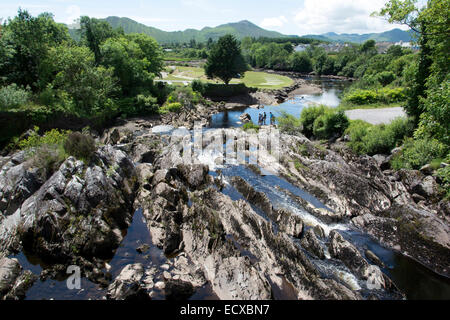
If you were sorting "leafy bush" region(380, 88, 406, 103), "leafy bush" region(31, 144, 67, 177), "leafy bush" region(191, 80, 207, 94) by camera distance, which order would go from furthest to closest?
"leafy bush" region(191, 80, 207, 94) → "leafy bush" region(380, 88, 406, 103) → "leafy bush" region(31, 144, 67, 177)

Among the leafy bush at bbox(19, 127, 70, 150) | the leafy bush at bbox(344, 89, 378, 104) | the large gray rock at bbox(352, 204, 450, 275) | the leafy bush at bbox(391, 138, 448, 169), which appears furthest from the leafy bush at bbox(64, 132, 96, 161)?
the leafy bush at bbox(344, 89, 378, 104)

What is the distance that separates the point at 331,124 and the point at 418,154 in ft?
47.6

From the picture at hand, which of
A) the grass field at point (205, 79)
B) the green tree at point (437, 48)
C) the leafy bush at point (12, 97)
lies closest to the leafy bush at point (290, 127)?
the green tree at point (437, 48)

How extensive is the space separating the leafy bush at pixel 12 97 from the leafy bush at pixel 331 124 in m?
45.5

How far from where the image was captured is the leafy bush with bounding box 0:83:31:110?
3494 centimetres

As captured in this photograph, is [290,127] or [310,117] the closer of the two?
[290,127]

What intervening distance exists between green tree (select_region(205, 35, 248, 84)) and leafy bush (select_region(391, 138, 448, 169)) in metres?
56.7

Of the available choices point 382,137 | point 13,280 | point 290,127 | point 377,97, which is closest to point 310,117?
point 290,127

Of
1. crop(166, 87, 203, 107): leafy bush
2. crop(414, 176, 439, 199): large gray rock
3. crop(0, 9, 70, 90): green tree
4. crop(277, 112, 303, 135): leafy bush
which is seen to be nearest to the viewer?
crop(414, 176, 439, 199): large gray rock

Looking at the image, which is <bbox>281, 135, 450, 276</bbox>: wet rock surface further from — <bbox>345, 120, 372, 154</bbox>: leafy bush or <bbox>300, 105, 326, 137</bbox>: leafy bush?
<bbox>300, 105, 326, 137</bbox>: leafy bush

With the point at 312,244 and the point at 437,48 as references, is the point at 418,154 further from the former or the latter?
the point at 312,244

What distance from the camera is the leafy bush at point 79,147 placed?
21.8 m

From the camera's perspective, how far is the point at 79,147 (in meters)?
21.9

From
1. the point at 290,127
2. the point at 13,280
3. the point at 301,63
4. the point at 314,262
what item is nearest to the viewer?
the point at 13,280
